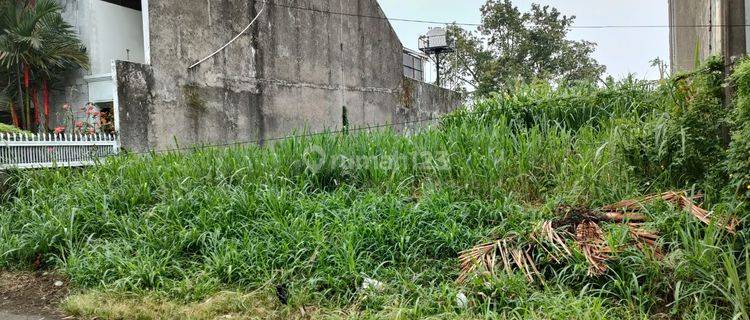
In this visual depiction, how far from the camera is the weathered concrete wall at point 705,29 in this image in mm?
4004

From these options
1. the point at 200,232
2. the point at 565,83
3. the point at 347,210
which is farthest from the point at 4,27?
the point at 565,83

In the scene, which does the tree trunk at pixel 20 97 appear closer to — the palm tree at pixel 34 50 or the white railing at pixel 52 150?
the palm tree at pixel 34 50

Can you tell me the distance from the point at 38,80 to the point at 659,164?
833 centimetres

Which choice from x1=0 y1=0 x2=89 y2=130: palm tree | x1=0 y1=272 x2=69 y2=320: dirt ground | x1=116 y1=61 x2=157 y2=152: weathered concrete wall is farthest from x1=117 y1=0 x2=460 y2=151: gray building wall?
x1=0 y1=272 x2=69 y2=320: dirt ground

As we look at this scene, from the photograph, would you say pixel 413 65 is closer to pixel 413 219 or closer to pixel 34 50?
pixel 34 50

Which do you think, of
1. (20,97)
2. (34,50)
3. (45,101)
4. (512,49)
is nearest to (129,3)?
(34,50)

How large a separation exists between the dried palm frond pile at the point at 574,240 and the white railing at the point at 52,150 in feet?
15.1

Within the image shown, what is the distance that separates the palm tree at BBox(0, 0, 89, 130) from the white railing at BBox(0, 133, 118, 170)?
2133 mm

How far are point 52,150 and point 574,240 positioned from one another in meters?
5.48

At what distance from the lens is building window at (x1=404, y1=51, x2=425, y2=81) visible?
1584 cm

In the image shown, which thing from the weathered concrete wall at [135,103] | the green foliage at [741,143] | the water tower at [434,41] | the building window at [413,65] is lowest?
the green foliage at [741,143]

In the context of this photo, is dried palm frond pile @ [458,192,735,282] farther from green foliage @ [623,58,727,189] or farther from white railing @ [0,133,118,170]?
white railing @ [0,133,118,170]

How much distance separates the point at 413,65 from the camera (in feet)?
54.1

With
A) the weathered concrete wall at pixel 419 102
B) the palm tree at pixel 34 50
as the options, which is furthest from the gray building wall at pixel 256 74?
the palm tree at pixel 34 50
